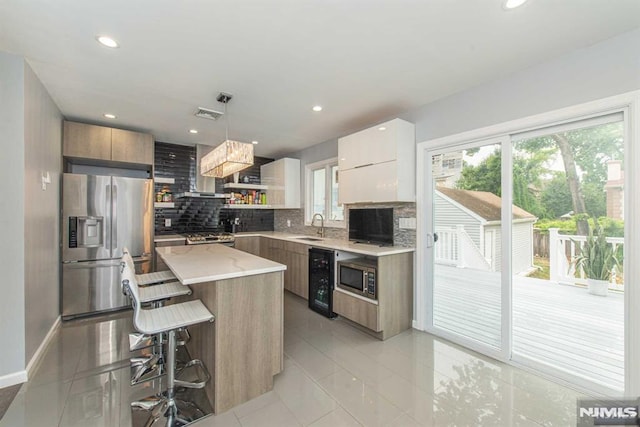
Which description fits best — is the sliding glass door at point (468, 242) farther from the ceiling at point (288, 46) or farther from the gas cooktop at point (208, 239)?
the gas cooktop at point (208, 239)

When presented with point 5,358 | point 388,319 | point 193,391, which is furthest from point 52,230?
point 388,319

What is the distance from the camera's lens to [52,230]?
9.86 feet

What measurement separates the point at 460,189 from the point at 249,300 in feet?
7.78

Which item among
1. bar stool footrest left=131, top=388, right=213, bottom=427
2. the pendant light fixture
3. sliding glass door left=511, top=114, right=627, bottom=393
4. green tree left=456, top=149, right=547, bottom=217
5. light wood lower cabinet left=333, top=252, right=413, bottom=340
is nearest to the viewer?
bar stool footrest left=131, top=388, right=213, bottom=427

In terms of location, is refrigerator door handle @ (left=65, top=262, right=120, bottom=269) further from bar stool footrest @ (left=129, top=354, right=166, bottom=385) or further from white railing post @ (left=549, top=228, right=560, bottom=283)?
white railing post @ (left=549, top=228, right=560, bottom=283)

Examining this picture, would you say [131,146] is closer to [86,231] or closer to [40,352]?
[86,231]

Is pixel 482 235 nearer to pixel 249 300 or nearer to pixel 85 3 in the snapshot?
pixel 249 300

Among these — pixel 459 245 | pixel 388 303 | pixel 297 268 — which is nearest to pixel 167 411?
pixel 388 303

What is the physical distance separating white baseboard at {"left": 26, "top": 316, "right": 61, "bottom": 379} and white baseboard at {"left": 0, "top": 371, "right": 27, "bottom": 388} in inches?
2.0

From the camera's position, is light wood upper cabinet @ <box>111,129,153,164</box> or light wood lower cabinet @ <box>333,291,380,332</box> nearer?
light wood lower cabinet @ <box>333,291,380,332</box>

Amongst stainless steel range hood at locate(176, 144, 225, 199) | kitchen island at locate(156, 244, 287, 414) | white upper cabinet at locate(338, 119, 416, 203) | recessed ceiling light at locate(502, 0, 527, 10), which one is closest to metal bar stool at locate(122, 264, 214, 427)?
kitchen island at locate(156, 244, 287, 414)

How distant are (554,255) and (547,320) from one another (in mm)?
565

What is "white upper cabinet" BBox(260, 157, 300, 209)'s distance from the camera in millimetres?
5090

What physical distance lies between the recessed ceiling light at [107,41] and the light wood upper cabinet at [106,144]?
2140 mm
